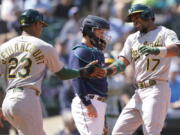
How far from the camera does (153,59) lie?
8078mm

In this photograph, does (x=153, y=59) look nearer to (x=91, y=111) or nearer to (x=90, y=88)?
(x=90, y=88)

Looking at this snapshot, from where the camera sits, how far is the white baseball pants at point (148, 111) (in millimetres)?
7863

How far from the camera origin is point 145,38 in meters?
8.16

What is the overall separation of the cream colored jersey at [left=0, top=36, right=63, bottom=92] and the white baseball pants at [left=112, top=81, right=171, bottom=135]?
57.8 inches

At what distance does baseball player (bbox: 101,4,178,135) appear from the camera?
7.90m

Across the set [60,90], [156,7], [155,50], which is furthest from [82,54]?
[156,7]

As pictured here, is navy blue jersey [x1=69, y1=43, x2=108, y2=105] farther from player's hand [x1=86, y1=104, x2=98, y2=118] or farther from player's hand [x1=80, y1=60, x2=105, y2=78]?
player's hand [x1=80, y1=60, x2=105, y2=78]

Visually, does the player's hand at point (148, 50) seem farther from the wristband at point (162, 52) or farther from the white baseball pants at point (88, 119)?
the white baseball pants at point (88, 119)

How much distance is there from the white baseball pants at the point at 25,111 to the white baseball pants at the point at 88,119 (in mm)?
857

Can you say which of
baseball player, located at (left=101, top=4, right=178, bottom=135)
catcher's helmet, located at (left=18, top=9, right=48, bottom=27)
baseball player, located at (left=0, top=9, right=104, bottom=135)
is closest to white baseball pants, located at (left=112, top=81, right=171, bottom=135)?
baseball player, located at (left=101, top=4, right=178, bottom=135)

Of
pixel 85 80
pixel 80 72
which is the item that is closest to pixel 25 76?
pixel 80 72

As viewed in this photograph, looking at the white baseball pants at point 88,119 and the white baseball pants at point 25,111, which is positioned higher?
the white baseball pants at point 25,111

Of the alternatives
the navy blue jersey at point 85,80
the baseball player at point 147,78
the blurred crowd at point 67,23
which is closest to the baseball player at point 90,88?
the navy blue jersey at point 85,80

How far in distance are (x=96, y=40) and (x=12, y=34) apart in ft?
16.8
